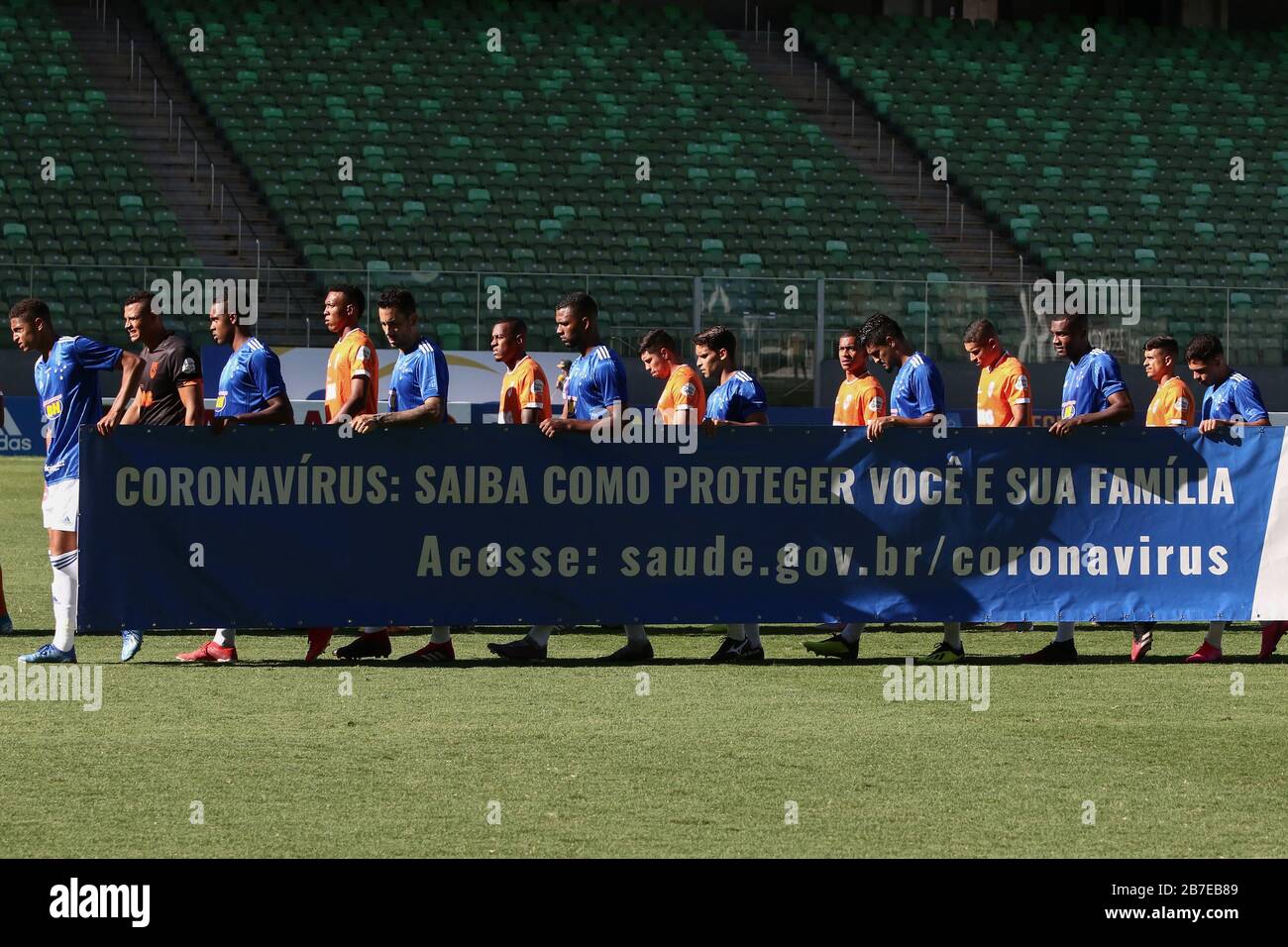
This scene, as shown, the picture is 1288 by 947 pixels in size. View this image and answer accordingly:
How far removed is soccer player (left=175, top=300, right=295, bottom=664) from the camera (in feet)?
35.7

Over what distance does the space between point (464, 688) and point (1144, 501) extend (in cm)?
437

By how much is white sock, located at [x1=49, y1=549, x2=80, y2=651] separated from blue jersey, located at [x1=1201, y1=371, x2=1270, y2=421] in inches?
276

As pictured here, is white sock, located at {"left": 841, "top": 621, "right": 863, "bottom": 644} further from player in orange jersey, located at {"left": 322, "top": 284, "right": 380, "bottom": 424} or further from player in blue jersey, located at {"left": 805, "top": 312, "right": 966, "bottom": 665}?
player in orange jersey, located at {"left": 322, "top": 284, "right": 380, "bottom": 424}

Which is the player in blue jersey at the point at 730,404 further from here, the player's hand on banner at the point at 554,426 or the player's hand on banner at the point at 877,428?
the player's hand on banner at the point at 554,426

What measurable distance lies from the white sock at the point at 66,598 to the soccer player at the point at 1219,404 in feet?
21.7

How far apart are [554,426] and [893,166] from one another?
27299 mm

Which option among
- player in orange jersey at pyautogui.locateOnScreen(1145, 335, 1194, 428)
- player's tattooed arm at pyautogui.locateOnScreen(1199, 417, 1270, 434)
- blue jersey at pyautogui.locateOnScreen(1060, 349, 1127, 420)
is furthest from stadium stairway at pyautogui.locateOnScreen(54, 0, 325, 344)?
player's tattooed arm at pyautogui.locateOnScreen(1199, 417, 1270, 434)

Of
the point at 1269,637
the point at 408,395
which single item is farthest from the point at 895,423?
the point at 408,395

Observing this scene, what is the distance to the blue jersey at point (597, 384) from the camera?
1124cm

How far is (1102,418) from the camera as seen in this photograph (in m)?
11.4

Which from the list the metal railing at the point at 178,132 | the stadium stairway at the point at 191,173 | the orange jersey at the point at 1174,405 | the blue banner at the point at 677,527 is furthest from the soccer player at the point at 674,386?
the metal railing at the point at 178,132
